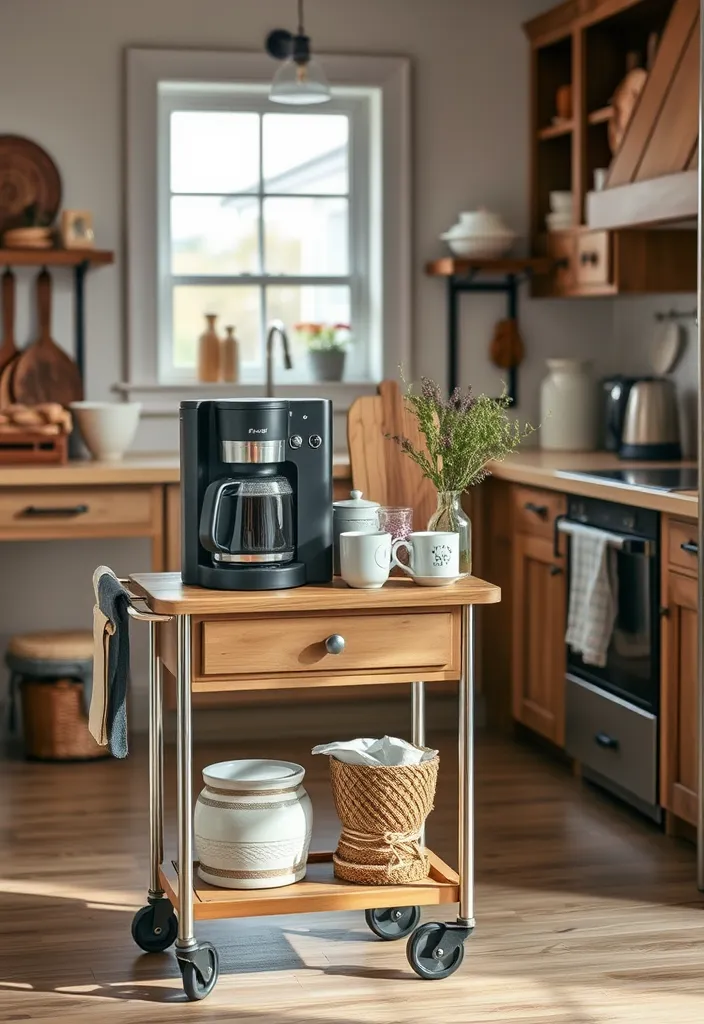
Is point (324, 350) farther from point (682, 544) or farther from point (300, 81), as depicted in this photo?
point (682, 544)

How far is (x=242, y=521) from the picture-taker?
2.88m

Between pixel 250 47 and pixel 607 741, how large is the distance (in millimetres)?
2686

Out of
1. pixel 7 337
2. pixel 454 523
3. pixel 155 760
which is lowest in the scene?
pixel 155 760

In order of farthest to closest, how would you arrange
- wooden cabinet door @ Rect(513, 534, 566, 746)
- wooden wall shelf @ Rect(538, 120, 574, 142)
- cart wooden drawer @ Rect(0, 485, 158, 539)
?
wooden wall shelf @ Rect(538, 120, 574, 142)
cart wooden drawer @ Rect(0, 485, 158, 539)
wooden cabinet door @ Rect(513, 534, 566, 746)

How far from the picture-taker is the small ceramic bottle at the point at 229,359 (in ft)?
17.7

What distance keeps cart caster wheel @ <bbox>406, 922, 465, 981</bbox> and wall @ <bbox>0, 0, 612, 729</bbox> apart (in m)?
2.55

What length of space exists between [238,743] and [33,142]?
2133 mm

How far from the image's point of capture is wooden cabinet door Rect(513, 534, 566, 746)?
463 cm

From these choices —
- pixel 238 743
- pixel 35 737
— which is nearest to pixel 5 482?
pixel 35 737

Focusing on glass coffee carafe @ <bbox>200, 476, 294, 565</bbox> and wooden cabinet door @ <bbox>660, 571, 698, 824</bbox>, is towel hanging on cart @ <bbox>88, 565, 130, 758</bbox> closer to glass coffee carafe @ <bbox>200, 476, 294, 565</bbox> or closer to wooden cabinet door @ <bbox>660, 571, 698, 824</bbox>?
glass coffee carafe @ <bbox>200, 476, 294, 565</bbox>

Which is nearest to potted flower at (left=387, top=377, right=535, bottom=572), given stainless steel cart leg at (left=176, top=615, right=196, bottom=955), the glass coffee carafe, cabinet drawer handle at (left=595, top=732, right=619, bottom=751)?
the glass coffee carafe

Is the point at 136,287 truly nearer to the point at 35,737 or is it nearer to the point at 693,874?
the point at 35,737

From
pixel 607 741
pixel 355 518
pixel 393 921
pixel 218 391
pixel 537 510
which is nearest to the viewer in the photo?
pixel 355 518

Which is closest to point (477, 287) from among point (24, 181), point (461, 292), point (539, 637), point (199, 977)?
point (461, 292)
